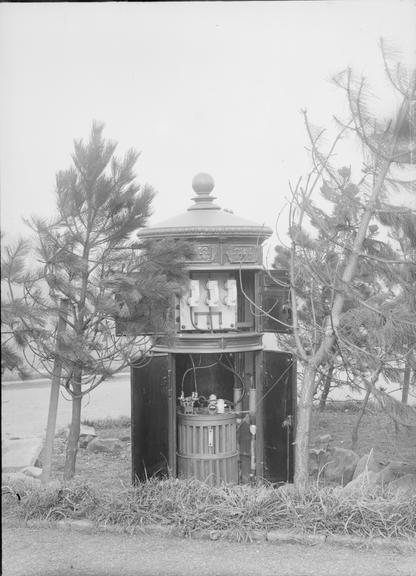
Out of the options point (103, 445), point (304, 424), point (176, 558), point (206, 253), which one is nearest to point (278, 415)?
point (304, 424)

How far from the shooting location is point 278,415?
6.34 m

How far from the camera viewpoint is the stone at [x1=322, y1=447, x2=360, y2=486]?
665 cm

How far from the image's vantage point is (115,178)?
17.8ft

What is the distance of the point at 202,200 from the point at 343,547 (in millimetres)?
3357

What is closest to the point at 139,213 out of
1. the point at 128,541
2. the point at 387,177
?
the point at 387,177

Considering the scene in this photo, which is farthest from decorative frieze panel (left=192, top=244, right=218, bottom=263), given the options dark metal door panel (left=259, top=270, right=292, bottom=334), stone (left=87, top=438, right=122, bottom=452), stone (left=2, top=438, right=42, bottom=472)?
stone (left=87, top=438, right=122, bottom=452)

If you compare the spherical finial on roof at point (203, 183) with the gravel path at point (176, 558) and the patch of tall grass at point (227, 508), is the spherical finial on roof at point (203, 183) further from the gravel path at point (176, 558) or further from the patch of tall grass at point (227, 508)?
the gravel path at point (176, 558)

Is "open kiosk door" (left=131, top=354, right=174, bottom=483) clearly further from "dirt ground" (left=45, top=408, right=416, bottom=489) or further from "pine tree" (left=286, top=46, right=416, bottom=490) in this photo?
"pine tree" (left=286, top=46, right=416, bottom=490)

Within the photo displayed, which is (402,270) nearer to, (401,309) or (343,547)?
(401,309)

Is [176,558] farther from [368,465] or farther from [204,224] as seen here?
[204,224]

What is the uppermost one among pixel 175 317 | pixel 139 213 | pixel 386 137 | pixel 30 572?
pixel 386 137

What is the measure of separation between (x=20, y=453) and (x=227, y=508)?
132 inches

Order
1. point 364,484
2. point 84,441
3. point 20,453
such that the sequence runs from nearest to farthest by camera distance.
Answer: point 364,484 → point 20,453 → point 84,441

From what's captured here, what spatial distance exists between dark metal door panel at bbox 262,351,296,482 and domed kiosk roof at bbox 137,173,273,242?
1196 millimetres
